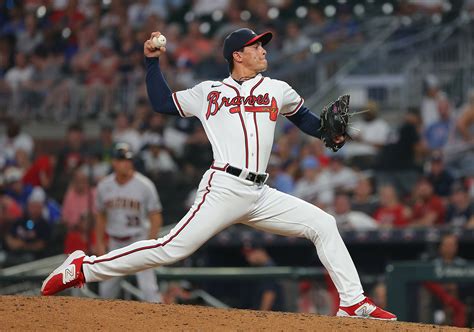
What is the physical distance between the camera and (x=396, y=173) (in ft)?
34.9

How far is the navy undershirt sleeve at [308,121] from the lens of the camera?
5997 millimetres

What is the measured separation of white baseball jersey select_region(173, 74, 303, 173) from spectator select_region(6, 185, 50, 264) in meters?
5.01

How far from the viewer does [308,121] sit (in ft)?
19.7

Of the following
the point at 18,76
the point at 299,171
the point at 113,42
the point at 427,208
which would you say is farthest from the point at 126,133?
the point at 427,208

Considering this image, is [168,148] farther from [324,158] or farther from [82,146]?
[324,158]

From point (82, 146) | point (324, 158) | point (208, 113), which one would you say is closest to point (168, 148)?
point (82, 146)

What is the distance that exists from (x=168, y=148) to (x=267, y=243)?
1.97 m

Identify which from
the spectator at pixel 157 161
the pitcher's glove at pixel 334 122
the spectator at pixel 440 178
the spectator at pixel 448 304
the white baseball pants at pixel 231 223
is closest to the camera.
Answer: the white baseball pants at pixel 231 223

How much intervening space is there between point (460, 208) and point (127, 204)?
129 inches

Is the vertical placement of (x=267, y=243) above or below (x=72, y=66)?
below

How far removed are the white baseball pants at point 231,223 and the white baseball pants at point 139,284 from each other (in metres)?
2.57

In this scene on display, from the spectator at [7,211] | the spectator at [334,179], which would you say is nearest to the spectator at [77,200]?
the spectator at [7,211]

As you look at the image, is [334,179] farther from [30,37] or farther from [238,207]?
[238,207]

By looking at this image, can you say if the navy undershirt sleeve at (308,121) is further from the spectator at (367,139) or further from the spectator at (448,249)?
the spectator at (367,139)
